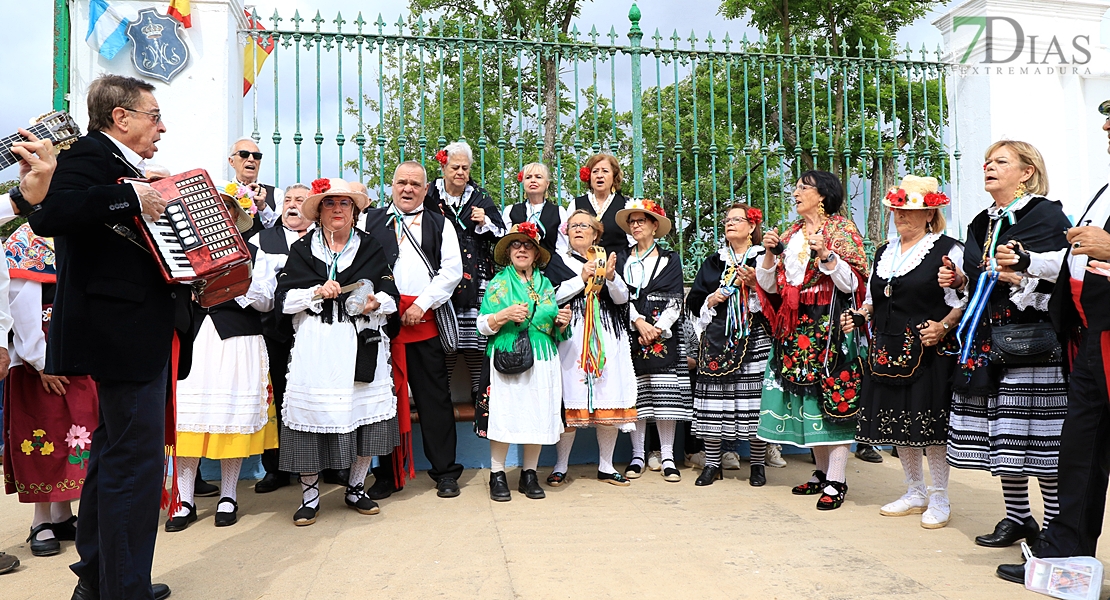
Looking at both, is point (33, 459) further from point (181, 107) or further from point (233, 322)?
point (181, 107)

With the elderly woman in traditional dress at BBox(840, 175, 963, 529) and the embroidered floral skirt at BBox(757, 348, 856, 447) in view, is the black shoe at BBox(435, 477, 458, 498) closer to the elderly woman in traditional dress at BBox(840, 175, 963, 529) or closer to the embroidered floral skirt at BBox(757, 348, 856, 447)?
the embroidered floral skirt at BBox(757, 348, 856, 447)

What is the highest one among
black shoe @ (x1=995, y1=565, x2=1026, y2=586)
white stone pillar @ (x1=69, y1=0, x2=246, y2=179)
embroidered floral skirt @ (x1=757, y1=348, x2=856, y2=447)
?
white stone pillar @ (x1=69, y1=0, x2=246, y2=179)

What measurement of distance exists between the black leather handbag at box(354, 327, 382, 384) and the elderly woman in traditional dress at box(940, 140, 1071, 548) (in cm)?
300

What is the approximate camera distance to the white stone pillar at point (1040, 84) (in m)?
7.85

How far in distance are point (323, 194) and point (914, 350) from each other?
128 inches

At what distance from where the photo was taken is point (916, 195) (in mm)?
4633

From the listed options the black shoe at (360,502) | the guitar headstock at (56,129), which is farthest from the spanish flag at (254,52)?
the guitar headstock at (56,129)

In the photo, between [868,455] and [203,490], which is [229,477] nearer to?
[203,490]

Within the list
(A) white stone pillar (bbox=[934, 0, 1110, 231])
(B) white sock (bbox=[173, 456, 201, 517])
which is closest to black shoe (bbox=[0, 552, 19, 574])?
(B) white sock (bbox=[173, 456, 201, 517])

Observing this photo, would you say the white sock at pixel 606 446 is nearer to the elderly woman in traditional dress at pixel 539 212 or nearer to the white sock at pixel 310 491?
the elderly woman in traditional dress at pixel 539 212

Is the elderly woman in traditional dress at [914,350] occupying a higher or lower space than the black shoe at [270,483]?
higher

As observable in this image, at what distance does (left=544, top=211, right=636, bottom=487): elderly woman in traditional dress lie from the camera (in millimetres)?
5582

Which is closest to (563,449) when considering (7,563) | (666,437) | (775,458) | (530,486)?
(530,486)

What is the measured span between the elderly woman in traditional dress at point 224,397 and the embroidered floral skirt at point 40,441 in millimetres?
517
